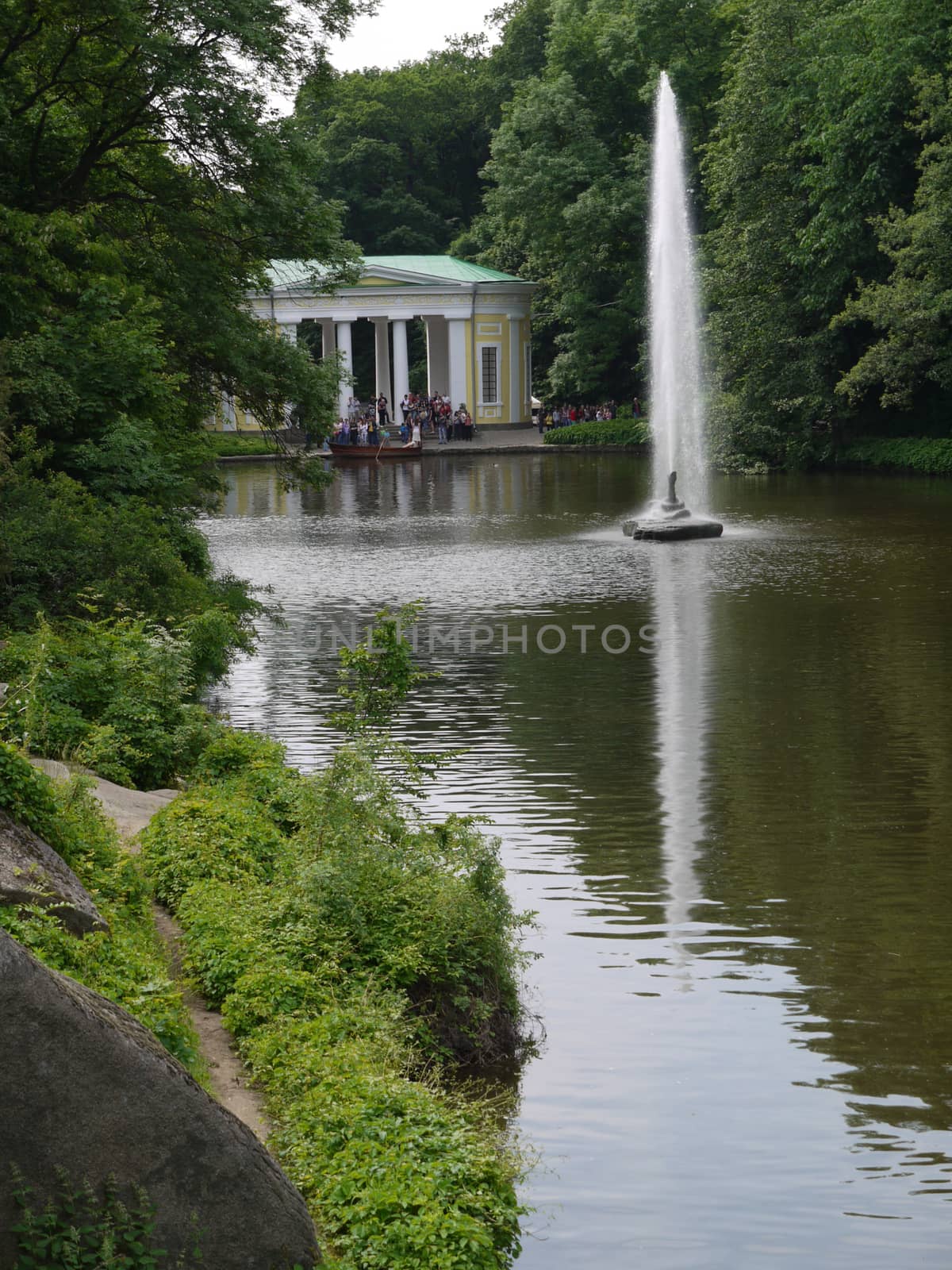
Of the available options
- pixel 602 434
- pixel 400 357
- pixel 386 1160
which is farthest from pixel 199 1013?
pixel 400 357

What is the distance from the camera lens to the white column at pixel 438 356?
7081cm

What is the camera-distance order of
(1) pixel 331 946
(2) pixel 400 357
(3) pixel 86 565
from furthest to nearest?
(2) pixel 400 357
(3) pixel 86 565
(1) pixel 331 946

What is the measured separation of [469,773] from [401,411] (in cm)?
5597

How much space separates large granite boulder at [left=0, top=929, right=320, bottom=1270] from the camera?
454 centimetres

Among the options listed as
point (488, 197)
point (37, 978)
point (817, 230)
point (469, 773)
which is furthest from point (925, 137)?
point (37, 978)

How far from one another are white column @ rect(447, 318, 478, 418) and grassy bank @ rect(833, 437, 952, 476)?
940 inches

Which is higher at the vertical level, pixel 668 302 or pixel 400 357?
pixel 400 357

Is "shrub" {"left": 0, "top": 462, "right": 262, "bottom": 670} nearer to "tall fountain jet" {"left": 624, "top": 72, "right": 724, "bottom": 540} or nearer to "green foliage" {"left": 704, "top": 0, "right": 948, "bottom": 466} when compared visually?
"tall fountain jet" {"left": 624, "top": 72, "right": 724, "bottom": 540}

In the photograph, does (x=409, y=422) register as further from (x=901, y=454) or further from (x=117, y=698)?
(x=117, y=698)

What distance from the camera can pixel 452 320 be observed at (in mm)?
67750

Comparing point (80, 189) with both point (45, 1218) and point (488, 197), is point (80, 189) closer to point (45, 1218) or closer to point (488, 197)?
point (45, 1218)

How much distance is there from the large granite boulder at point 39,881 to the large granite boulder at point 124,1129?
131 centimetres

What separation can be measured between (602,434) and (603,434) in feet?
0.10

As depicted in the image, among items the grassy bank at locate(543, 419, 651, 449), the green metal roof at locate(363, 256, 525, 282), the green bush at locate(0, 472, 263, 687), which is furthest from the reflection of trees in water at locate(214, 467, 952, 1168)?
the green metal roof at locate(363, 256, 525, 282)
